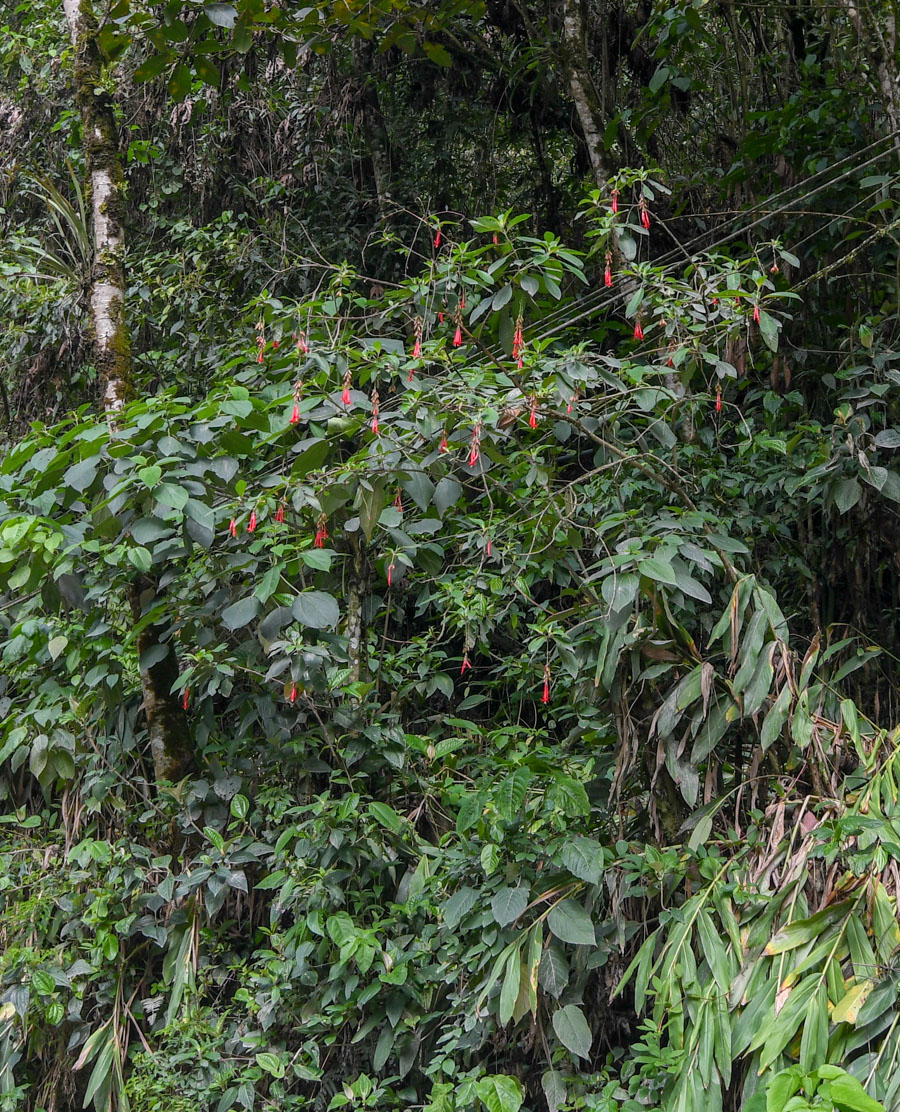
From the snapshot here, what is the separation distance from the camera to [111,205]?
3.88 m

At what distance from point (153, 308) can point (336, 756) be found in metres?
2.65

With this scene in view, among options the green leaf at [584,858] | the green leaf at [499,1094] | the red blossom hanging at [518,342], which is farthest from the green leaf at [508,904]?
the red blossom hanging at [518,342]

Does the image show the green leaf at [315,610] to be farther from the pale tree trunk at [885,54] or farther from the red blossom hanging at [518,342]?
the pale tree trunk at [885,54]

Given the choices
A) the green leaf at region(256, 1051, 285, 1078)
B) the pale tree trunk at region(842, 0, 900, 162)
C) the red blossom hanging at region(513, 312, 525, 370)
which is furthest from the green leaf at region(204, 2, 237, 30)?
the green leaf at region(256, 1051, 285, 1078)

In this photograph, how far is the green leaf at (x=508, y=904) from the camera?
2.78 m

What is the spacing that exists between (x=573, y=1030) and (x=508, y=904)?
0.35 m

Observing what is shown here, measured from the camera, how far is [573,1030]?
272 cm

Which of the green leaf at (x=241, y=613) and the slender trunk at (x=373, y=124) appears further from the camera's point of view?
the slender trunk at (x=373, y=124)

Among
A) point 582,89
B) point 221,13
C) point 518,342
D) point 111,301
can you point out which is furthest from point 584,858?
point 582,89

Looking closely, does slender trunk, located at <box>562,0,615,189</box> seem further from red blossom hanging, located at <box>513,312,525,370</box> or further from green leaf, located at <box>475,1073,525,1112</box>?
green leaf, located at <box>475,1073,525,1112</box>

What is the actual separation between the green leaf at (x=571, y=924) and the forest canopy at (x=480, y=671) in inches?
0.4

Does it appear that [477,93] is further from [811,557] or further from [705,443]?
[811,557]

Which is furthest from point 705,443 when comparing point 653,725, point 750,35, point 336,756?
point 750,35

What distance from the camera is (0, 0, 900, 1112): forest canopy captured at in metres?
2.74
